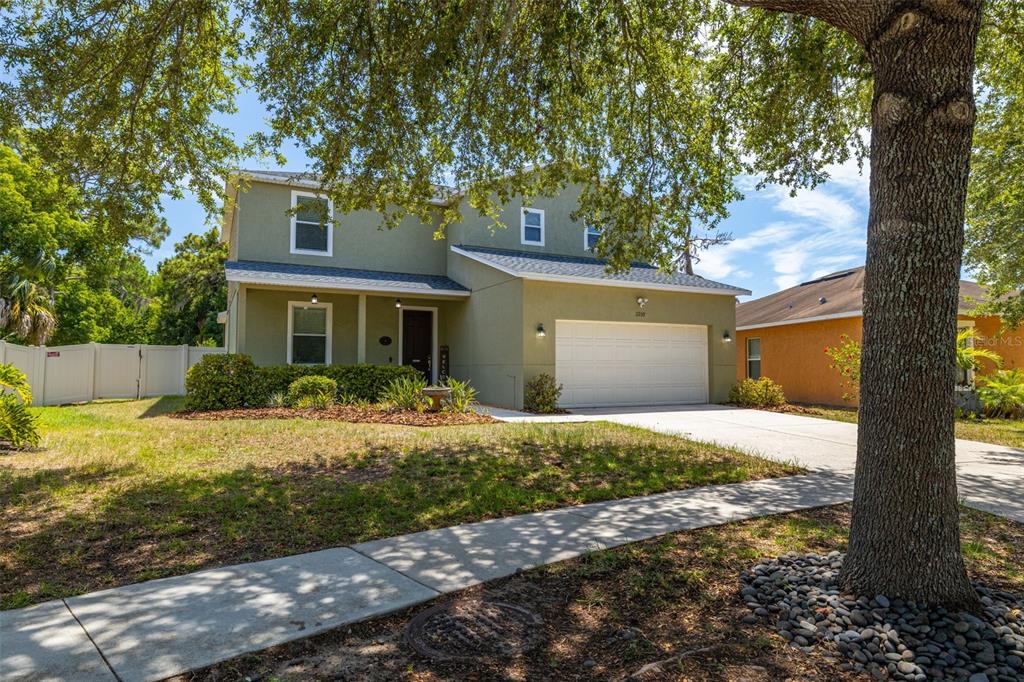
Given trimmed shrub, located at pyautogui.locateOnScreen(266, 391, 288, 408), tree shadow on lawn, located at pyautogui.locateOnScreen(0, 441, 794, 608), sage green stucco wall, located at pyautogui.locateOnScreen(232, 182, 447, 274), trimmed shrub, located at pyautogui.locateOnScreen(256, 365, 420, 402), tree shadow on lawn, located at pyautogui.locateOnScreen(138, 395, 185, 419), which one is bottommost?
tree shadow on lawn, located at pyautogui.locateOnScreen(0, 441, 794, 608)

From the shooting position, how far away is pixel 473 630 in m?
2.94

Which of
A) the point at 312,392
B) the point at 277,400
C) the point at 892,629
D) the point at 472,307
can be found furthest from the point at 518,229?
the point at 892,629

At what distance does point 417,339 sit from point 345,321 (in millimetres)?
2076

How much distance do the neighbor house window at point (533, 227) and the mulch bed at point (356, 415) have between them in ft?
23.7

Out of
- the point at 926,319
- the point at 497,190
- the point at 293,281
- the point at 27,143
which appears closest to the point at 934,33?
the point at 926,319

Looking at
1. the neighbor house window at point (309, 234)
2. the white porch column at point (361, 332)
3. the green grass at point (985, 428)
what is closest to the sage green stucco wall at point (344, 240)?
the neighbor house window at point (309, 234)

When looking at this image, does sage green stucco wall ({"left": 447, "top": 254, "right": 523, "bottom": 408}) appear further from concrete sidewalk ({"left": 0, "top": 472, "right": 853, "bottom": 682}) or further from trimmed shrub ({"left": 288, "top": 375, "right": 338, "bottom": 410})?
concrete sidewalk ({"left": 0, "top": 472, "right": 853, "bottom": 682})

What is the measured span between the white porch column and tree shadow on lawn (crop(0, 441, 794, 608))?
789cm

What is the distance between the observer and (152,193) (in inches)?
309

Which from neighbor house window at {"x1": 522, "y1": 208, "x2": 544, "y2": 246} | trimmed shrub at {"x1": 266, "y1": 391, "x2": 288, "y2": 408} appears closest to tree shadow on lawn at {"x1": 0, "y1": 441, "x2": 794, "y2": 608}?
trimmed shrub at {"x1": 266, "y1": 391, "x2": 288, "y2": 408}

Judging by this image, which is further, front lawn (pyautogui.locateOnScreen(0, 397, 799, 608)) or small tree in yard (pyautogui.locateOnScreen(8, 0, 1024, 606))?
small tree in yard (pyautogui.locateOnScreen(8, 0, 1024, 606))

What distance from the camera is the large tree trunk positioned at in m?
3.09

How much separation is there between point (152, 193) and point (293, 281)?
572 centimetres

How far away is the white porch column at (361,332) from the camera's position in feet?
49.2
